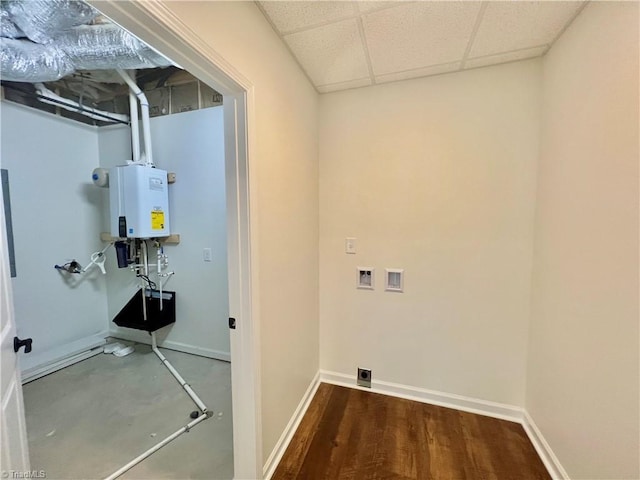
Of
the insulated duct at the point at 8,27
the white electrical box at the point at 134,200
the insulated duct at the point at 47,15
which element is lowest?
the white electrical box at the point at 134,200

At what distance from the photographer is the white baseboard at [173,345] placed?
2781 mm

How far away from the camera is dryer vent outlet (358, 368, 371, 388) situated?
2.22m

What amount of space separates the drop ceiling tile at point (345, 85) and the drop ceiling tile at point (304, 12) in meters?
0.63

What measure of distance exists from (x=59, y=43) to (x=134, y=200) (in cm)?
119

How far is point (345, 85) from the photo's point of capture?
6.65 feet

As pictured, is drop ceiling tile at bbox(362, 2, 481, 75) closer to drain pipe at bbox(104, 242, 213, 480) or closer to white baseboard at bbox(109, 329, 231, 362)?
drain pipe at bbox(104, 242, 213, 480)

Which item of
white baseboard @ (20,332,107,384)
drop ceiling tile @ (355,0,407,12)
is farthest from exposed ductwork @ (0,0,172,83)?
white baseboard @ (20,332,107,384)

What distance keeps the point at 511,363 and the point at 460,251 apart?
884mm

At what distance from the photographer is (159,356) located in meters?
2.78

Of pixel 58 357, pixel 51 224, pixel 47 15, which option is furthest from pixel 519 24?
pixel 58 357

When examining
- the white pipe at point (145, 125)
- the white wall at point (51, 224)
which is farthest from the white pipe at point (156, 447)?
the white pipe at point (145, 125)

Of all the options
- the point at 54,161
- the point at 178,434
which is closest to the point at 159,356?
the point at 178,434

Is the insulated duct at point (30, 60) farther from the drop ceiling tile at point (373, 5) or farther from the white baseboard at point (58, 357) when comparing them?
the white baseboard at point (58, 357)

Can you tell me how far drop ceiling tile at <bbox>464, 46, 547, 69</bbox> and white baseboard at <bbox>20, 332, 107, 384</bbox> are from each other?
14.4ft
